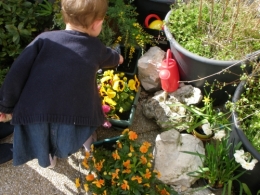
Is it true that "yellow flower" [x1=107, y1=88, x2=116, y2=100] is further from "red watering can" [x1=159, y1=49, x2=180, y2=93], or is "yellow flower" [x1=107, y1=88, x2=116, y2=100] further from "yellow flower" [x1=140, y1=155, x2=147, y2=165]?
"yellow flower" [x1=140, y1=155, x2=147, y2=165]

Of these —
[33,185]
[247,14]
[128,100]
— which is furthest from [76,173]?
[247,14]

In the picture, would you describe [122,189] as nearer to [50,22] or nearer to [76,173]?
[76,173]

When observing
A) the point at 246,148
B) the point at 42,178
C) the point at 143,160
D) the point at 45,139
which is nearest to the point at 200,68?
the point at 246,148

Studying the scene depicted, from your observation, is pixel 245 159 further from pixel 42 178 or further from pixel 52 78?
pixel 42 178

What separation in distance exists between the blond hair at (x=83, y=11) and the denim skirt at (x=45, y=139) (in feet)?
1.85

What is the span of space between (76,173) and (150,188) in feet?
1.87

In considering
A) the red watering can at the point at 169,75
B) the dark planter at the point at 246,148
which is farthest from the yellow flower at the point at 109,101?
the dark planter at the point at 246,148

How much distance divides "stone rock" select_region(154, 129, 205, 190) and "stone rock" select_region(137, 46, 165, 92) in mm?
490

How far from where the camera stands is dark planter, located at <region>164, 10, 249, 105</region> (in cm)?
227

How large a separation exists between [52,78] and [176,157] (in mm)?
1012

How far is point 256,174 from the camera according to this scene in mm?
1963

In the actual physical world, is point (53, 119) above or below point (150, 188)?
above

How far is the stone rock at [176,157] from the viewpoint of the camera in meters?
2.16

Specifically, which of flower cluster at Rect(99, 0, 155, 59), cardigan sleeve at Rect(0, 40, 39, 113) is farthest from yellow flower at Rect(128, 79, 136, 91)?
cardigan sleeve at Rect(0, 40, 39, 113)
